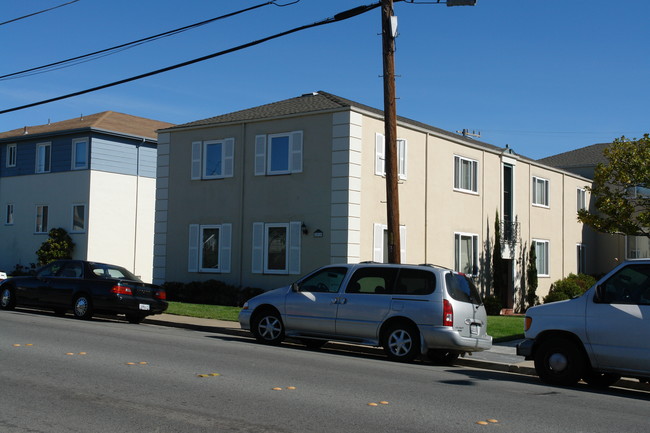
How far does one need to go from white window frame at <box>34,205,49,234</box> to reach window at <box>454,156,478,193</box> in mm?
19732

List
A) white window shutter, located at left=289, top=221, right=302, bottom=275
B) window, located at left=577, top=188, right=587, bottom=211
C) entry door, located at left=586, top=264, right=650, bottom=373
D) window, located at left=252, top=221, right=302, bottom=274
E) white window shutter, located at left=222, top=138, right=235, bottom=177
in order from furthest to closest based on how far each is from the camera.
Result: window, located at left=577, top=188, right=587, bottom=211 → white window shutter, located at left=222, top=138, right=235, bottom=177 → window, located at left=252, top=221, right=302, bottom=274 → white window shutter, located at left=289, top=221, right=302, bottom=275 → entry door, located at left=586, top=264, right=650, bottom=373

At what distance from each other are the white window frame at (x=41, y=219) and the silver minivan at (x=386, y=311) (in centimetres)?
2386

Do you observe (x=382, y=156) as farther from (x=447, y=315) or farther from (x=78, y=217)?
(x=78, y=217)

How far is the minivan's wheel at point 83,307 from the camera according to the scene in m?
18.1

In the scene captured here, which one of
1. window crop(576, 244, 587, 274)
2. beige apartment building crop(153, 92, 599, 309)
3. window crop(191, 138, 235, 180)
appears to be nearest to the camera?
beige apartment building crop(153, 92, 599, 309)

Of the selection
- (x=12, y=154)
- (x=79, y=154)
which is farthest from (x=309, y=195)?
(x=12, y=154)

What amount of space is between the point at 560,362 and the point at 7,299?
48.7ft

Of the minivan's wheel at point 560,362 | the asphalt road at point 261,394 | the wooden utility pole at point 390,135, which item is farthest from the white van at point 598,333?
the wooden utility pole at point 390,135

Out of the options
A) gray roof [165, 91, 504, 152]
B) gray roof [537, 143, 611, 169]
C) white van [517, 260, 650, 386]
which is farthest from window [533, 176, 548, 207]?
white van [517, 260, 650, 386]

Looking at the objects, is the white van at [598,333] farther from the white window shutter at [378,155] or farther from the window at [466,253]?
the window at [466,253]

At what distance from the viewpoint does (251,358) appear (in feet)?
38.9

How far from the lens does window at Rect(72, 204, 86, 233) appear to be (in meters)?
33.8

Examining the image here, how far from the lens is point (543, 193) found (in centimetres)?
3278

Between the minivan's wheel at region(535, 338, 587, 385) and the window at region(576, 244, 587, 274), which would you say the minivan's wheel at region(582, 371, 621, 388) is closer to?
the minivan's wheel at region(535, 338, 587, 385)
